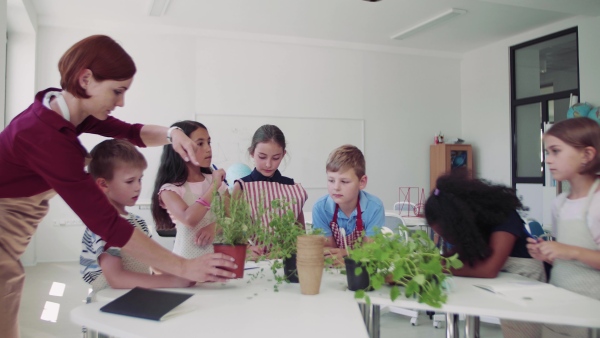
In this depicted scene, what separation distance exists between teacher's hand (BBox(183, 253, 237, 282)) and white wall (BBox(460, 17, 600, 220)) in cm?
657

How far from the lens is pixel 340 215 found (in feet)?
7.17

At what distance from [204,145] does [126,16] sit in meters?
5.26

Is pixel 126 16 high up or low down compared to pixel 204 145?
up

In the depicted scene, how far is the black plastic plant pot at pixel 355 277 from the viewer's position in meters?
1.40

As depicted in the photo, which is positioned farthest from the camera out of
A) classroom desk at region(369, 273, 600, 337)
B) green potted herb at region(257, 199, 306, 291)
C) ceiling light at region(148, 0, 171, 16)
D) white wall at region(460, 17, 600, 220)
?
white wall at region(460, 17, 600, 220)

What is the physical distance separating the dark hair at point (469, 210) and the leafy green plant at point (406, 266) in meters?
0.27

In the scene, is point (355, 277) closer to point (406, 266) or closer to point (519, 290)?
point (406, 266)

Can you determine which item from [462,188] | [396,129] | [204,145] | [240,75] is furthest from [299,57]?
[462,188]

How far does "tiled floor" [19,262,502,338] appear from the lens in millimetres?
3242

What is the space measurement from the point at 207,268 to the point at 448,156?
24.3 ft

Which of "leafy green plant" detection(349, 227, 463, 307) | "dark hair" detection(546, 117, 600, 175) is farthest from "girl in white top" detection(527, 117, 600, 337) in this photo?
"leafy green plant" detection(349, 227, 463, 307)

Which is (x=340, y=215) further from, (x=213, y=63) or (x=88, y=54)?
(x=213, y=63)

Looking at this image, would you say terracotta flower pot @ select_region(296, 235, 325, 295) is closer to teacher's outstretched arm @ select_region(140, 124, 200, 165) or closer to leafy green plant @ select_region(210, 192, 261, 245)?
leafy green plant @ select_region(210, 192, 261, 245)

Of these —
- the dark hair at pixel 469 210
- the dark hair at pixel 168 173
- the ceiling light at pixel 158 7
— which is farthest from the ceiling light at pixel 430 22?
the dark hair at pixel 168 173
